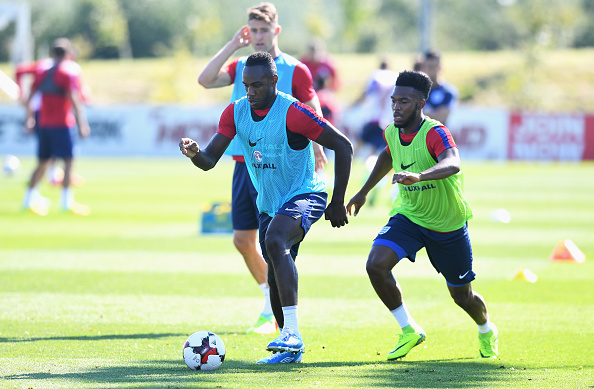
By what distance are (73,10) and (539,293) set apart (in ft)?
229

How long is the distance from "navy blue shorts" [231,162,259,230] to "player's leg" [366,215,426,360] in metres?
1.36

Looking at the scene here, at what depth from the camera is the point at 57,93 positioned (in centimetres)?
1523

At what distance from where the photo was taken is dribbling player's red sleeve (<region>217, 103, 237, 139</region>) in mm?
6090

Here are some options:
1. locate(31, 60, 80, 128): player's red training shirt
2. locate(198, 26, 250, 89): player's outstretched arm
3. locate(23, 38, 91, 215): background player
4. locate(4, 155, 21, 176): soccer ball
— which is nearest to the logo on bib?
locate(198, 26, 250, 89): player's outstretched arm

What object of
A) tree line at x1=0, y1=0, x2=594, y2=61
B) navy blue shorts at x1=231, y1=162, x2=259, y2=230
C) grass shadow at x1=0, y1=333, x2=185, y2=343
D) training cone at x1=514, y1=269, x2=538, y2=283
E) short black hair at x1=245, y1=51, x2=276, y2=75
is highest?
tree line at x1=0, y1=0, x2=594, y2=61

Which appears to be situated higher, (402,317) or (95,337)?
(402,317)

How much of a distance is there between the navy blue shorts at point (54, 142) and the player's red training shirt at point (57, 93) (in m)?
0.09

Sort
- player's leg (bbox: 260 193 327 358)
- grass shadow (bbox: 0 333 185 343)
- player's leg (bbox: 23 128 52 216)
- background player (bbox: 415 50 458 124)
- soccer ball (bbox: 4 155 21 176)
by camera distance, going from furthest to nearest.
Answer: soccer ball (bbox: 4 155 21 176) < player's leg (bbox: 23 128 52 216) < background player (bbox: 415 50 458 124) < grass shadow (bbox: 0 333 185 343) < player's leg (bbox: 260 193 327 358)

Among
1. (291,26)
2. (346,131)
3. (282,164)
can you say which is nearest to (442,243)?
(282,164)

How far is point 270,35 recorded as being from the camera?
702cm

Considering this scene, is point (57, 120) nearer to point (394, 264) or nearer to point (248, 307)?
point (248, 307)

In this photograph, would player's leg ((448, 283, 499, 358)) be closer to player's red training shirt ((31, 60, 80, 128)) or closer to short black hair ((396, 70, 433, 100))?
short black hair ((396, 70, 433, 100))

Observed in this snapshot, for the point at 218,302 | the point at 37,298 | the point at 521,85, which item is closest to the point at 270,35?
the point at 218,302

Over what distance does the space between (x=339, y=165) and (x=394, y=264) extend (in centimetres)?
75
